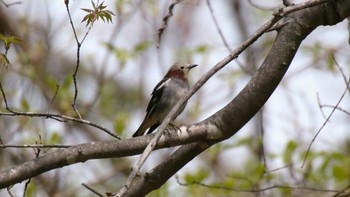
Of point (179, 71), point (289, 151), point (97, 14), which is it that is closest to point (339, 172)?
point (289, 151)

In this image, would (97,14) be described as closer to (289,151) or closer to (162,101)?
(162,101)

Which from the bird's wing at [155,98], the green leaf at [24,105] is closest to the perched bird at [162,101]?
the bird's wing at [155,98]

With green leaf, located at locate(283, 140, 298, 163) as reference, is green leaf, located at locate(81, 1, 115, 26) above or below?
below

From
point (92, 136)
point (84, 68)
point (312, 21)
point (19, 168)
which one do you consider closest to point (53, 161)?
point (19, 168)

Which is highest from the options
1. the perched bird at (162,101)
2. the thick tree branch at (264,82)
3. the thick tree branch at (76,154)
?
the perched bird at (162,101)

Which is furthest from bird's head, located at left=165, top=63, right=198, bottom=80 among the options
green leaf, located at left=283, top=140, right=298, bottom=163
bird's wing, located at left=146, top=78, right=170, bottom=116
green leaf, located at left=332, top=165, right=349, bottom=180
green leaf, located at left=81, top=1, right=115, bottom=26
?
green leaf, located at left=81, top=1, right=115, bottom=26

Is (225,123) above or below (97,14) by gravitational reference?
below

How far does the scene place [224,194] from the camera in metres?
8.26

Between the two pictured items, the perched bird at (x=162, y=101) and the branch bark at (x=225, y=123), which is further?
the perched bird at (x=162, y=101)

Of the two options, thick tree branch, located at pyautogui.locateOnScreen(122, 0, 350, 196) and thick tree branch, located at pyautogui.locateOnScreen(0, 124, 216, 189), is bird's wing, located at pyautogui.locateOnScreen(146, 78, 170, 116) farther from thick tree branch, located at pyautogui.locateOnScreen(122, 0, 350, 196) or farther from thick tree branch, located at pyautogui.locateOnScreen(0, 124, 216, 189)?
thick tree branch, located at pyautogui.locateOnScreen(0, 124, 216, 189)

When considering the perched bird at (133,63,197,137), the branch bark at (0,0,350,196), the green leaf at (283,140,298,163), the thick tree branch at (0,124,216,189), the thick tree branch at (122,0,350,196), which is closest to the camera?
the thick tree branch at (0,124,216,189)

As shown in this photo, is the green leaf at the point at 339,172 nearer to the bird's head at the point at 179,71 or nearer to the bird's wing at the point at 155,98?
the bird's head at the point at 179,71

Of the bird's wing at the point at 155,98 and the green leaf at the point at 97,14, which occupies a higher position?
the bird's wing at the point at 155,98

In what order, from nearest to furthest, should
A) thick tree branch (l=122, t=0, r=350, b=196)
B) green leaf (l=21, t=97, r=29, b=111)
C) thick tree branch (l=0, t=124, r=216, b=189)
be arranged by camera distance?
thick tree branch (l=0, t=124, r=216, b=189)
thick tree branch (l=122, t=0, r=350, b=196)
green leaf (l=21, t=97, r=29, b=111)
